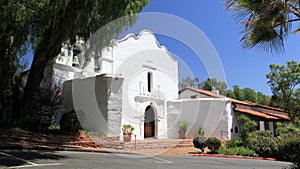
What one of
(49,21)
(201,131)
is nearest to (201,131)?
(201,131)

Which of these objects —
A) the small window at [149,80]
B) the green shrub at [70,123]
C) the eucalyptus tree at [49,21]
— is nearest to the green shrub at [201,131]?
the small window at [149,80]

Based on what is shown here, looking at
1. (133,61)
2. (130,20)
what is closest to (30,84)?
(130,20)

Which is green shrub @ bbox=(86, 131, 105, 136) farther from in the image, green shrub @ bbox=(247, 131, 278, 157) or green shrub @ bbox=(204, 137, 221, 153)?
green shrub @ bbox=(247, 131, 278, 157)

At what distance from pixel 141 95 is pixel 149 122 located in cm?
284

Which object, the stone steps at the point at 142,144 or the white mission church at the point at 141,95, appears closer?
the stone steps at the point at 142,144

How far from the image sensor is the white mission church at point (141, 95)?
1708 cm

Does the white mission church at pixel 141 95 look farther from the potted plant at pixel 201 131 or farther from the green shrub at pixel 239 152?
the green shrub at pixel 239 152

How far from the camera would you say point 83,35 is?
40.4ft

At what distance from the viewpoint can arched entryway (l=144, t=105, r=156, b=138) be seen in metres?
22.7

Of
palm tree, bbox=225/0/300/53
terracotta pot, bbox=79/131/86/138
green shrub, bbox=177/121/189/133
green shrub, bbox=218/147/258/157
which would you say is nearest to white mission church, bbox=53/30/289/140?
green shrub, bbox=177/121/189/133

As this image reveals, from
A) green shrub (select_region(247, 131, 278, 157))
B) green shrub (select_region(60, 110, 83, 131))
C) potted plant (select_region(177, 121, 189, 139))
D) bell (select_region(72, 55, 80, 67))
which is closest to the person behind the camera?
green shrub (select_region(247, 131, 278, 157))

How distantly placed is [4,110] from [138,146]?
312 inches

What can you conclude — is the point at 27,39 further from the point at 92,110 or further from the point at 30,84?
the point at 92,110

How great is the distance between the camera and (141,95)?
21750 mm
